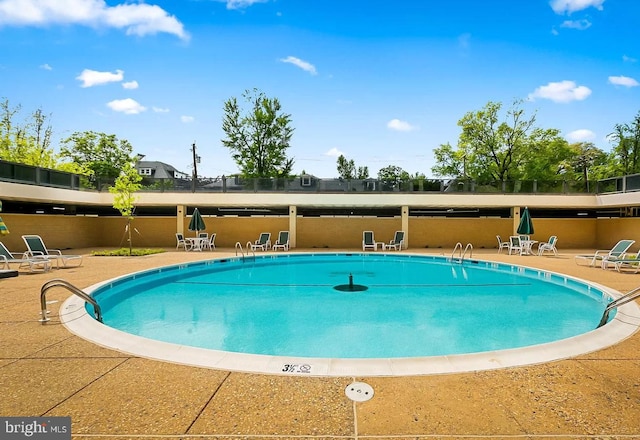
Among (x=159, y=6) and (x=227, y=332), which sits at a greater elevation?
(x=159, y=6)

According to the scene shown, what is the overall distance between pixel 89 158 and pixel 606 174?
54971 millimetres

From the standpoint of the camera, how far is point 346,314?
23.9ft

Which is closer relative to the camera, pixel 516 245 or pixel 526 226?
pixel 526 226

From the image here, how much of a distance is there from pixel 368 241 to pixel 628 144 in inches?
1123

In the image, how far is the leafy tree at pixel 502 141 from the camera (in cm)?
2772

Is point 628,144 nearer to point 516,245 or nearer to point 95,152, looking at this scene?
point 516,245

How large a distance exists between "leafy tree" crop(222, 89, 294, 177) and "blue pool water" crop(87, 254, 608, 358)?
21.8 metres

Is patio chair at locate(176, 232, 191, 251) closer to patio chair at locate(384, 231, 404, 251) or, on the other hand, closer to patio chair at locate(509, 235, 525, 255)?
patio chair at locate(384, 231, 404, 251)

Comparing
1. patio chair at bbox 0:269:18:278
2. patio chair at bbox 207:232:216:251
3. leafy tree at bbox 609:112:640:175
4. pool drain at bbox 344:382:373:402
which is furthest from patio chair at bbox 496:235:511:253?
leafy tree at bbox 609:112:640:175

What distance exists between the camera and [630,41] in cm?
1702

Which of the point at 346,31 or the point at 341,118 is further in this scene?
the point at 341,118

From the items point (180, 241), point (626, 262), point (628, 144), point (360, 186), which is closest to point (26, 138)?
point (180, 241)

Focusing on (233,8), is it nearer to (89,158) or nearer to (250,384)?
(250,384)

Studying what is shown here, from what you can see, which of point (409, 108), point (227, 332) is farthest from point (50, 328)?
point (409, 108)
